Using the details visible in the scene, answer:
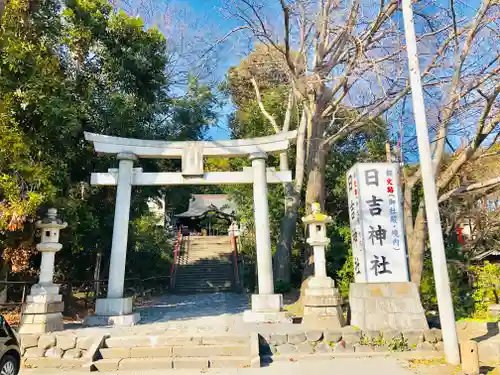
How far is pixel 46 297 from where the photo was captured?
7.45 m

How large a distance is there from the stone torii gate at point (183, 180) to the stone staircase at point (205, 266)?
29.7 ft

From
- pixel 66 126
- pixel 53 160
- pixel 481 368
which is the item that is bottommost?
pixel 481 368

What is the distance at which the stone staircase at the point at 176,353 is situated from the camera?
621 centimetres

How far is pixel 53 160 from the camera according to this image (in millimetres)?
8516

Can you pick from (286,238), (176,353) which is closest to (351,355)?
(176,353)

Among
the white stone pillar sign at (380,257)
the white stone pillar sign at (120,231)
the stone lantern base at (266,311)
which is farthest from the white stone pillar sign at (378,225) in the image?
the white stone pillar sign at (120,231)

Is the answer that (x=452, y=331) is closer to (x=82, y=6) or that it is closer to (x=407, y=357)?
(x=407, y=357)

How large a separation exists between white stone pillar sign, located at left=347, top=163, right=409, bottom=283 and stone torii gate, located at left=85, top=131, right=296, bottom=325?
225cm

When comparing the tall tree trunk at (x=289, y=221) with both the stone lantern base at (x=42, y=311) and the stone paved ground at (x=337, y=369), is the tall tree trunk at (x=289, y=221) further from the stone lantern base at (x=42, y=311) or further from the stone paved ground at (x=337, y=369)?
the stone lantern base at (x=42, y=311)

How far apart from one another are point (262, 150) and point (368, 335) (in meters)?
5.15

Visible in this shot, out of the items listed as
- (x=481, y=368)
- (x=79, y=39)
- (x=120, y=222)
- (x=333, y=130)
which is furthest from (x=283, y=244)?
(x=79, y=39)

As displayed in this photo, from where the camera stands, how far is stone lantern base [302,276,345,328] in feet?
24.9

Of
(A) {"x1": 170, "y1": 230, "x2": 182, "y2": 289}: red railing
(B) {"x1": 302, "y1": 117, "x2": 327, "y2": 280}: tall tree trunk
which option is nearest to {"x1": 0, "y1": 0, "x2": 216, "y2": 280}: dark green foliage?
(B) {"x1": 302, "y1": 117, "x2": 327, "y2": 280}: tall tree trunk

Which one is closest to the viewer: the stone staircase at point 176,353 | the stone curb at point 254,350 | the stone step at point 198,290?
the stone curb at point 254,350
